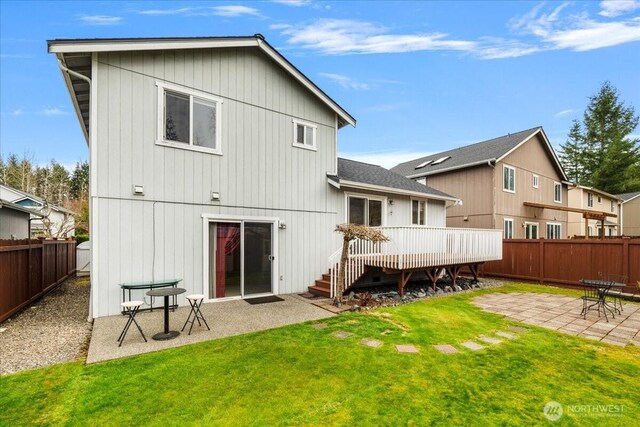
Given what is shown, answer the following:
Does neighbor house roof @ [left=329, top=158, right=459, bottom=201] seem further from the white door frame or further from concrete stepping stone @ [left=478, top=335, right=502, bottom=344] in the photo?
concrete stepping stone @ [left=478, top=335, right=502, bottom=344]

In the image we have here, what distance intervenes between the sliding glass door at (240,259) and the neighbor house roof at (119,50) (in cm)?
443

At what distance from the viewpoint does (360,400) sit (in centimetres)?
339

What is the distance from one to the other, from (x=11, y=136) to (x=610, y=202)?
58363mm

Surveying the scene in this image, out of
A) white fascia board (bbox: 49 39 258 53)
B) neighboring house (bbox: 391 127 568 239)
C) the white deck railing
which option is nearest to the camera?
white fascia board (bbox: 49 39 258 53)

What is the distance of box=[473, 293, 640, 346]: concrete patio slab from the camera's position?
598cm

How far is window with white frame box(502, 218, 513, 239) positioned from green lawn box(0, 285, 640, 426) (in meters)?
12.0

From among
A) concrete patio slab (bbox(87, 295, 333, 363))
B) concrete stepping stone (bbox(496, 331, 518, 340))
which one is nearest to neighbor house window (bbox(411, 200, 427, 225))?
concrete patio slab (bbox(87, 295, 333, 363))

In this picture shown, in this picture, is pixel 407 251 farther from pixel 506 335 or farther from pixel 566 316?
pixel 566 316


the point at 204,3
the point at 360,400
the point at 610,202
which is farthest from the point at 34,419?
the point at 610,202

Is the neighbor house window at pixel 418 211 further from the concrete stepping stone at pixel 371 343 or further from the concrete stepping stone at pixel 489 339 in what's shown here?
the concrete stepping stone at pixel 371 343

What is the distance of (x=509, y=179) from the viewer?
16.5m

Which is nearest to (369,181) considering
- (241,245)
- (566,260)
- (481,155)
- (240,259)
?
(241,245)

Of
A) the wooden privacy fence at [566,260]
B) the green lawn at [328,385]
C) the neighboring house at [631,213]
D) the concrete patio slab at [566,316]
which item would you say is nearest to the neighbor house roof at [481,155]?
the wooden privacy fence at [566,260]

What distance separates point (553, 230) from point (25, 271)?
2609 cm
